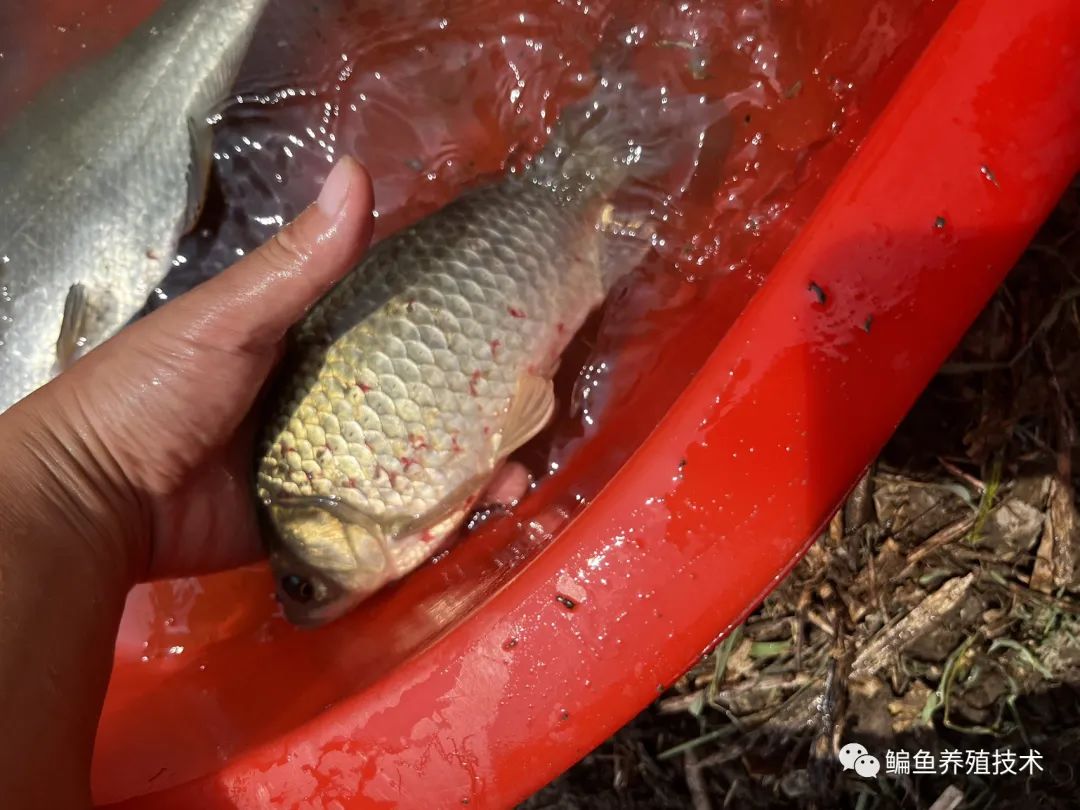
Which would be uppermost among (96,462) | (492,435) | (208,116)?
(208,116)

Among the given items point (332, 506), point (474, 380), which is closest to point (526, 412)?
point (474, 380)

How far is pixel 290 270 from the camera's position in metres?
1.17

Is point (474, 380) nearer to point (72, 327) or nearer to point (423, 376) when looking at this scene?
point (423, 376)

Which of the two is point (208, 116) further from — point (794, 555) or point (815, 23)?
point (794, 555)

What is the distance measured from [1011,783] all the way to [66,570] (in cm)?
167

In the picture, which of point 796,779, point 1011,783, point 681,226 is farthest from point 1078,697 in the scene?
point 681,226

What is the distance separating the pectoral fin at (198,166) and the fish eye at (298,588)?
0.85 m

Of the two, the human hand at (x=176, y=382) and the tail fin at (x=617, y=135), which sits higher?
the tail fin at (x=617, y=135)

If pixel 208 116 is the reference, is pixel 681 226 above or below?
below

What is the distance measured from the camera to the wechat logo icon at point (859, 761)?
170 cm

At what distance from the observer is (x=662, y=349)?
1476 mm

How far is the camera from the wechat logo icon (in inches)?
66.8

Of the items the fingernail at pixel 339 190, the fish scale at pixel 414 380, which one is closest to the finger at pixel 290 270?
the fingernail at pixel 339 190

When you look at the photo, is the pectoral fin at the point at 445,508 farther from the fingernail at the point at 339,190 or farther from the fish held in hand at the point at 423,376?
the fingernail at the point at 339,190
